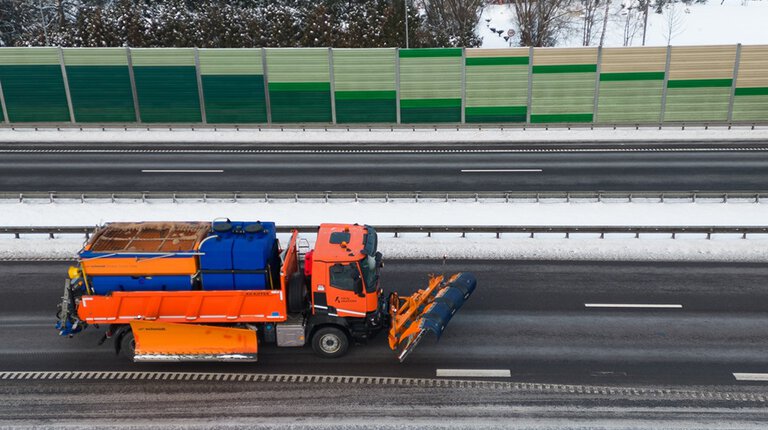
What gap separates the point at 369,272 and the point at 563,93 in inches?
968

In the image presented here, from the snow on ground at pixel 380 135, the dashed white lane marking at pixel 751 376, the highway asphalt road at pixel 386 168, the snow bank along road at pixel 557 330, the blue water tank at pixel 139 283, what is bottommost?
the dashed white lane marking at pixel 751 376

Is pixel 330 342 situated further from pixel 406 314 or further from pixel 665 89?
pixel 665 89

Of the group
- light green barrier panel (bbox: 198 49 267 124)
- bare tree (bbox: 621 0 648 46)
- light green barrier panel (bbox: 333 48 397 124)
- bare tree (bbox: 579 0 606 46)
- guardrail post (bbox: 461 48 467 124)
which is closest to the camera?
guardrail post (bbox: 461 48 467 124)

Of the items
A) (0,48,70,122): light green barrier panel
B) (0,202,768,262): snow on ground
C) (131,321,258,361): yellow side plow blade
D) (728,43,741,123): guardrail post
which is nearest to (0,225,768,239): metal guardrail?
(0,202,768,262): snow on ground

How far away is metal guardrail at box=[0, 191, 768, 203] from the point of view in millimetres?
25328

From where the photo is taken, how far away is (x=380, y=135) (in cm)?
3494

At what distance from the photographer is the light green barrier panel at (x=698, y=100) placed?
34438mm

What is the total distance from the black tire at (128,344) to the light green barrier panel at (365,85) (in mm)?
23400

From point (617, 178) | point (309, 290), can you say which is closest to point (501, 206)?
point (617, 178)

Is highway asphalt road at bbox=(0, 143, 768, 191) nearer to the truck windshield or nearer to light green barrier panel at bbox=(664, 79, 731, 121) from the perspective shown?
light green barrier panel at bbox=(664, 79, 731, 121)

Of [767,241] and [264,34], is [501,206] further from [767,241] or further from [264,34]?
[264,34]

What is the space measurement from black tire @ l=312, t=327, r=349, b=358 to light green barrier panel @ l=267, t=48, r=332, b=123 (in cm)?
2308

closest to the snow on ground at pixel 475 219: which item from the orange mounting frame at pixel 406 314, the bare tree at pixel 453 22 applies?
the orange mounting frame at pixel 406 314

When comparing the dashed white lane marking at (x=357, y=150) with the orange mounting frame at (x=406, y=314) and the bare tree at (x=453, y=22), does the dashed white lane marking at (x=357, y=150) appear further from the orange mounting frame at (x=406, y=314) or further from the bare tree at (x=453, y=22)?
the bare tree at (x=453, y=22)
